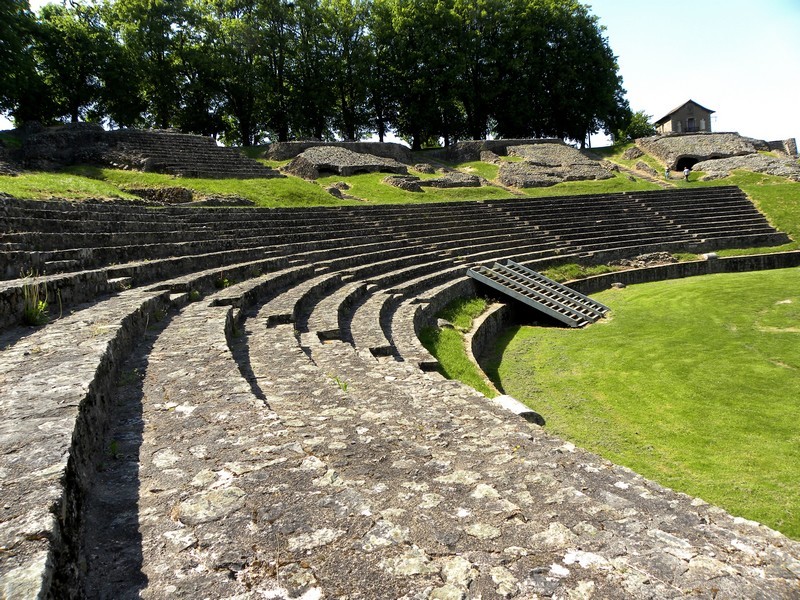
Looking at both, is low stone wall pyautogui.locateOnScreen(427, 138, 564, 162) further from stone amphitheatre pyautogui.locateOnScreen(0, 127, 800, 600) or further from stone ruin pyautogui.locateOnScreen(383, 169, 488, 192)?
stone amphitheatre pyautogui.locateOnScreen(0, 127, 800, 600)

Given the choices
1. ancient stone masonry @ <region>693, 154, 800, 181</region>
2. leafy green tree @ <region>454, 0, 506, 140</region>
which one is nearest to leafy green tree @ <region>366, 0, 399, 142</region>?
leafy green tree @ <region>454, 0, 506, 140</region>

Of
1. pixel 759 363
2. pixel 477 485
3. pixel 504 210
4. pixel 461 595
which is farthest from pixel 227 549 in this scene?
pixel 504 210

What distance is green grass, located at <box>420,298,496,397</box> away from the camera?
866 cm

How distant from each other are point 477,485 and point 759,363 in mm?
8922

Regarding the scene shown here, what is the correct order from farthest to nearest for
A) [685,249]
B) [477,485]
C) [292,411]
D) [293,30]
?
[293,30] → [685,249] → [292,411] → [477,485]

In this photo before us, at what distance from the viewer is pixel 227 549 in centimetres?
207

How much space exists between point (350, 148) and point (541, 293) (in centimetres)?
2352

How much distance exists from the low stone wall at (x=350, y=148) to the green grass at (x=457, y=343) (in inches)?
916

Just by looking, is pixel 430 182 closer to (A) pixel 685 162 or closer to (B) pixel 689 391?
(A) pixel 685 162

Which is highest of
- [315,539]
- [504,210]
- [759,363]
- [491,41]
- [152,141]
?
[491,41]

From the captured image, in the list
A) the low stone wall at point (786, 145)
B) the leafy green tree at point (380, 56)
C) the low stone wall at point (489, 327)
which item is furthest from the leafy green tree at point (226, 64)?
the low stone wall at point (786, 145)

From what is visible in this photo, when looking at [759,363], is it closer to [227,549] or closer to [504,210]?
[227,549]

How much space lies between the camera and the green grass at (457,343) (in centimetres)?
866

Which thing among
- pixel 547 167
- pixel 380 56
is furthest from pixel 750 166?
pixel 380 56
